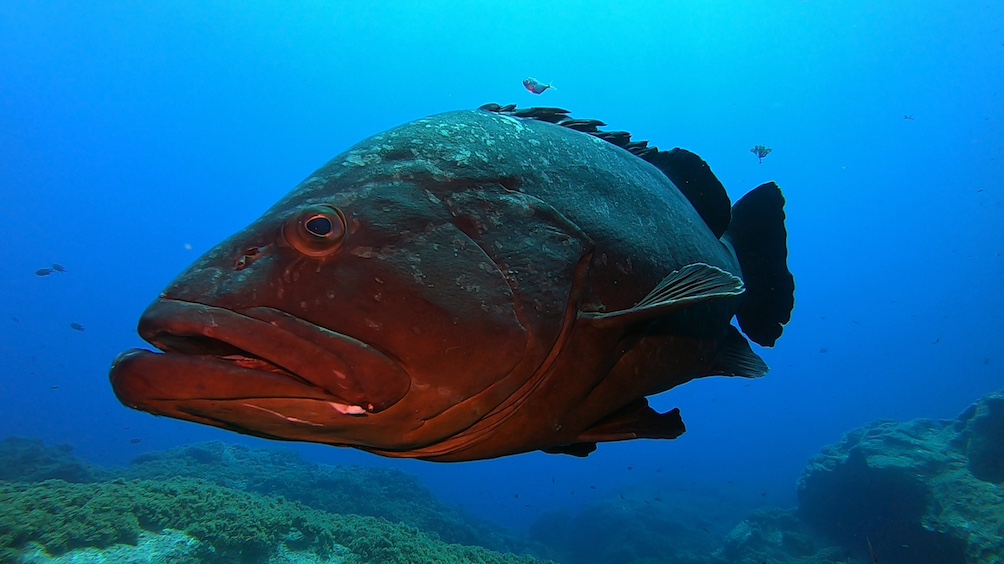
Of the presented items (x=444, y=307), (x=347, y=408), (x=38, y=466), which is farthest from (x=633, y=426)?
(x=38, y=466)

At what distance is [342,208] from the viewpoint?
2131 mm

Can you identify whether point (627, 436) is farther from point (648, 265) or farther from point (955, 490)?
point (955, 490)

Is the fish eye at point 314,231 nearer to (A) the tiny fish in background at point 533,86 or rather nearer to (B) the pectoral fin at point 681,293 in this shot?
(B) the pectoral fin at point 681,293

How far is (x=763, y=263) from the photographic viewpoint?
4566mm

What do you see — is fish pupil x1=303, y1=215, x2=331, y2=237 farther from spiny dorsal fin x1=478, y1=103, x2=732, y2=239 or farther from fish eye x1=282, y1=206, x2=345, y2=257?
spiny dorsal fin x1=478, y1=103, x2=732, y2=239

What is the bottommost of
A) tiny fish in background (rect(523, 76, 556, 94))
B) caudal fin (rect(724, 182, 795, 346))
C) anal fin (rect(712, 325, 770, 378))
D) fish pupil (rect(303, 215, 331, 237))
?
fish pupil (rect(303, 215, 331, 237))

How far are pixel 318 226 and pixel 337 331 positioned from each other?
1.50 feet

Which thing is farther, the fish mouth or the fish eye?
the fish eye

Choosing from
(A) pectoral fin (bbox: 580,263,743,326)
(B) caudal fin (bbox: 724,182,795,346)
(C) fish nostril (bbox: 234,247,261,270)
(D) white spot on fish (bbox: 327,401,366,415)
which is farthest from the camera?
(B) caudal fin (bbox: 724,182,795,346)

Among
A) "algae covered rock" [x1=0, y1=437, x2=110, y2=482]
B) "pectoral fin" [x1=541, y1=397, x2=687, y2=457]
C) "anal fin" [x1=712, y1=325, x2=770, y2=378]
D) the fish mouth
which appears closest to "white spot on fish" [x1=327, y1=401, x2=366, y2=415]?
the fish mouth

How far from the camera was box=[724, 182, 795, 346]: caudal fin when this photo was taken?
4469 millimetres

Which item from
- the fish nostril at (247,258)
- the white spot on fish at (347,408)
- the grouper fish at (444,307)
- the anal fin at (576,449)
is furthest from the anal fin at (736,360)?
the fish nostril at (247,258)

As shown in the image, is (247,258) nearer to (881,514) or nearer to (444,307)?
(444,307)

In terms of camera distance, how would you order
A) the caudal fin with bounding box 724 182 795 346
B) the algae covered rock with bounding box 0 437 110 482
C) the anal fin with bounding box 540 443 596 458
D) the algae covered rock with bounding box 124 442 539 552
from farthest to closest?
the algae covered rock with bounding box 0 437 110 482 < the algae covered rock with bounding box 124 442 539 552 < the caudal fin with bounding box 724 182 795 346 < the anal fin with bounding box 540 443 596 458
